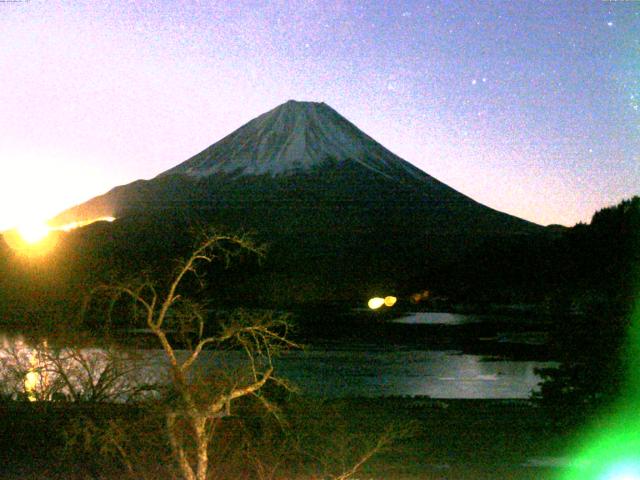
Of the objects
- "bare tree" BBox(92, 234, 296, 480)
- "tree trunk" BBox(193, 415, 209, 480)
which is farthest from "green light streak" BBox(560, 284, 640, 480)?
"tree trunk" BBox(193, 415, 209, 480)

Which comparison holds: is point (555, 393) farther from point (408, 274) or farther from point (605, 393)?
point (408, 274)

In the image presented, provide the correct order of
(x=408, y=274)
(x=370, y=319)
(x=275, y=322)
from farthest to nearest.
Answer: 1. (x=408, y=274)
2. (x=370, y=319)
3. (x=275, y=322)

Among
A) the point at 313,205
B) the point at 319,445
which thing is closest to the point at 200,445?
the point at 319,445

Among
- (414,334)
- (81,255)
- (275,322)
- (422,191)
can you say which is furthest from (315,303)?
(275,322)

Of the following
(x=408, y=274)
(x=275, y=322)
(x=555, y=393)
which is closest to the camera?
(x=275, y=322)

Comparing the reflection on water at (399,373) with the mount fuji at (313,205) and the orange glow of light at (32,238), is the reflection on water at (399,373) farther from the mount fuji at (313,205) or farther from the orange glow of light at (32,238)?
the mount fuji at (313,205)

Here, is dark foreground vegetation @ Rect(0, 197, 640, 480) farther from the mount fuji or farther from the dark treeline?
the mount fuji

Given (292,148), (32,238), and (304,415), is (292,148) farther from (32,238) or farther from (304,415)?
(32,238)
